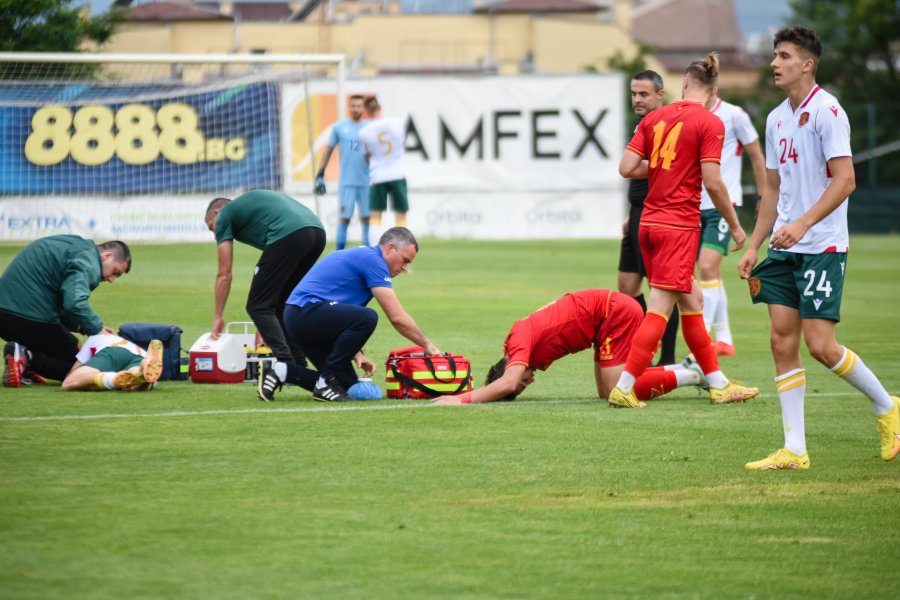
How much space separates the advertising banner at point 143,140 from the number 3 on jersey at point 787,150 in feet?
59.5

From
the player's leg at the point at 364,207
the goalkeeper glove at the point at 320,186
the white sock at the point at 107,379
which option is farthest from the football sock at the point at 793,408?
the player's leg at the point at 364,207

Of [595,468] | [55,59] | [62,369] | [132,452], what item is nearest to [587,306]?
[595,468]

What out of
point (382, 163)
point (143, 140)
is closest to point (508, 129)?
point (143, 140)

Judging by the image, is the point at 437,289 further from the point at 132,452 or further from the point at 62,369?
the point at 132,452

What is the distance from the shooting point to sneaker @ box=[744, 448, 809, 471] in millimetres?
7496

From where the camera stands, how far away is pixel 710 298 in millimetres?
13266

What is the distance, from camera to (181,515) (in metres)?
6.30

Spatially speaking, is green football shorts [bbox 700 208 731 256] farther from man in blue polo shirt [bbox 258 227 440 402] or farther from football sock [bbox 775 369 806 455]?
football sock [bbox 775 369 806 455]

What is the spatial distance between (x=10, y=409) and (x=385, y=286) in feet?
8.56

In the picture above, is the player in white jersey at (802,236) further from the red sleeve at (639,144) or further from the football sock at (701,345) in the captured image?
the football sock at (701,345)

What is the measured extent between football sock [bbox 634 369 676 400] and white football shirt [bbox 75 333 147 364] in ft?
12.0

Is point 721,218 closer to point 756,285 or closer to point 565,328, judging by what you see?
point 565,328

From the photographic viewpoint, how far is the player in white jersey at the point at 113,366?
407 inches

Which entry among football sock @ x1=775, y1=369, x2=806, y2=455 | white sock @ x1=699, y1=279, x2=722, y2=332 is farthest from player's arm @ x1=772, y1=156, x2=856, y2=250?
white sock @ x1=699, y1=279, x2=722, y2=332
